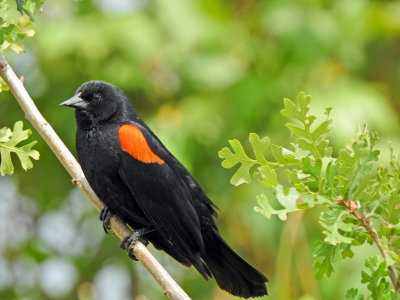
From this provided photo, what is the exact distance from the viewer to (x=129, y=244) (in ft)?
9.86

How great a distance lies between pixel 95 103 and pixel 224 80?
1.34m

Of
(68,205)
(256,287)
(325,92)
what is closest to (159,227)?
(256,287)

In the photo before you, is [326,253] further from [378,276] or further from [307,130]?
[307,130]

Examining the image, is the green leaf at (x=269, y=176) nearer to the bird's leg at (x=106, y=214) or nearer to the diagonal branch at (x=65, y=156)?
the diagonal branch at (x=65, y=156)

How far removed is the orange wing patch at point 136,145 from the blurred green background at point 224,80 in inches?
34.5

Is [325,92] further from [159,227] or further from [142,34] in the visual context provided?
[159,227]

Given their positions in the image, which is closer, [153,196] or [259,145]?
[259,145]

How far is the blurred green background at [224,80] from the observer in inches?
173

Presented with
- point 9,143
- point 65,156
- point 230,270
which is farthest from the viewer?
point 230,270

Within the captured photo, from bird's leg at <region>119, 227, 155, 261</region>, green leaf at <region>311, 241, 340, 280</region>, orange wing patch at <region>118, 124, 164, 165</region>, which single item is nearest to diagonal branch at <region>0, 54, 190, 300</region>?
bird's leg at <region>119, 227, 155, 261</region>

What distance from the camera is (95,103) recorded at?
3430 mm

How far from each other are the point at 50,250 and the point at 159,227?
283 cm

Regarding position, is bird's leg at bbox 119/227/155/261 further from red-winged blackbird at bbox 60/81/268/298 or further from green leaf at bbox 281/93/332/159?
green leaf at bbox 281/93/332/159

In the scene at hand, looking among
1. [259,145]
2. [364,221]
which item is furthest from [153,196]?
[364,221]
